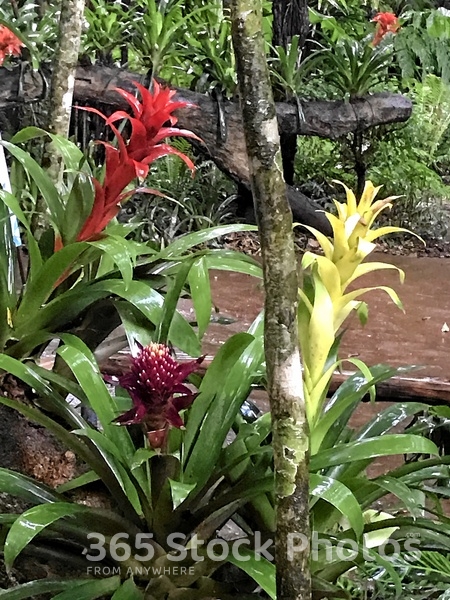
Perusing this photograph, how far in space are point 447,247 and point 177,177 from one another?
5.92 ft

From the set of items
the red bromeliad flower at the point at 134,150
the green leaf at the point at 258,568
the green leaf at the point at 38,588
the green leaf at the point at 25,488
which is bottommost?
the green leaf at the point at 38,588

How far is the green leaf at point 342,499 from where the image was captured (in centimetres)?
81

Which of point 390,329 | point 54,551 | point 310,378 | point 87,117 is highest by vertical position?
point 87,117

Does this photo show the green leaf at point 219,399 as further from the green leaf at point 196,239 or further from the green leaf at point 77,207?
the green leaf at point 77,207

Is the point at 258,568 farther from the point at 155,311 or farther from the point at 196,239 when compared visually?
the point at 196,239

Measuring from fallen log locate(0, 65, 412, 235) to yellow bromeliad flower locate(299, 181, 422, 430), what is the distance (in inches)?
83.1

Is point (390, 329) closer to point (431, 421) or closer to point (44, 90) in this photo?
point (431, 421)

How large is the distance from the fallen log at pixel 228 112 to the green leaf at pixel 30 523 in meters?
2.40

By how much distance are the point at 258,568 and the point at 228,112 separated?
2.95 metres

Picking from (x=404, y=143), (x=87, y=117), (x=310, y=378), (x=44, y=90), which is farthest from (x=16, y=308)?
(x=404, y=143)

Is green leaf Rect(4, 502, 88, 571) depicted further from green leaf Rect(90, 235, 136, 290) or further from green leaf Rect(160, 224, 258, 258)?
green leaf Rect(160, 224, 258, 258)

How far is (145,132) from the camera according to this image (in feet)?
3.79

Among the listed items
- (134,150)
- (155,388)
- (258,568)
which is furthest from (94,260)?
(258,568)

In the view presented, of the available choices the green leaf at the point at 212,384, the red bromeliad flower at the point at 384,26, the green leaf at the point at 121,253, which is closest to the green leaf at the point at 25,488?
the green leaf at the point at 212,384
